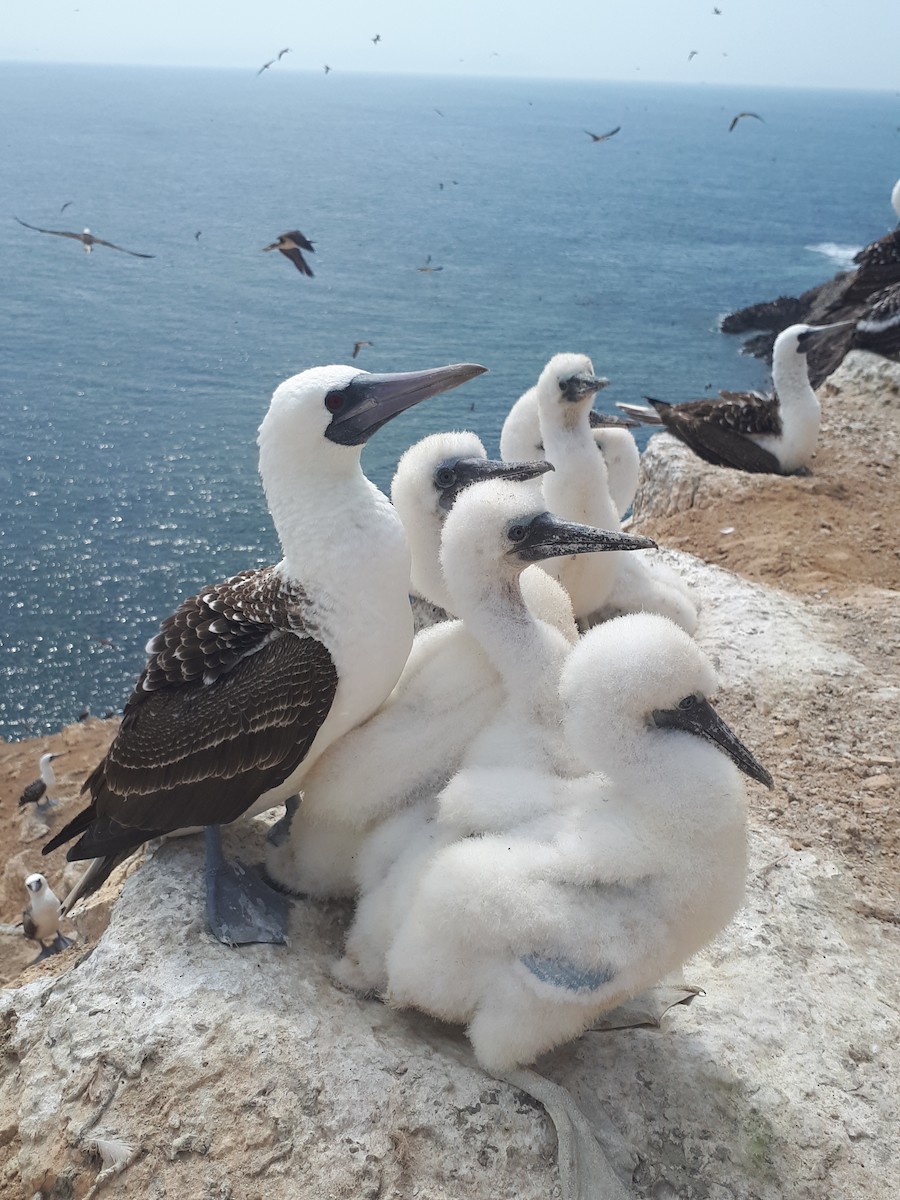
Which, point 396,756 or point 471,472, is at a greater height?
point 471,472

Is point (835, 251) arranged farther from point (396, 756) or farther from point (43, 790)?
point (396, 756)

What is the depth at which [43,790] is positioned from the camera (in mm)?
10539

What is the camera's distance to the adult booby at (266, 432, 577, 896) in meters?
3.25

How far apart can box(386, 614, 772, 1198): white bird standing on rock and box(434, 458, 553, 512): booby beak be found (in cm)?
128

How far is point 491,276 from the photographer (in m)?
45.7

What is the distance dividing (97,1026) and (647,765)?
1.64 meters

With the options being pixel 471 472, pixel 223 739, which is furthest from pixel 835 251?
pixel 223 739

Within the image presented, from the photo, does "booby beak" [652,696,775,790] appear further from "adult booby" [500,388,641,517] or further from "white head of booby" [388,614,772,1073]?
"adult booby" [500,388,641,517]

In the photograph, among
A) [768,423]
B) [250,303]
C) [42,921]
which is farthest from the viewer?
[250,303]

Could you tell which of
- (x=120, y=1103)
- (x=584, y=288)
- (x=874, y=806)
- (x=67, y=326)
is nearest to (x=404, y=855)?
(x=120, y=1103)

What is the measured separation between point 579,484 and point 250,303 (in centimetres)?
3641

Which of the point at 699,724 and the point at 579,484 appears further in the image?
the point at 579,484

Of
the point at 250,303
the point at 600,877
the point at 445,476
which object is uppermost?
the point at 445,476

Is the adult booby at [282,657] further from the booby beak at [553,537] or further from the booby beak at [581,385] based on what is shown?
the booby beak at [581,385]
